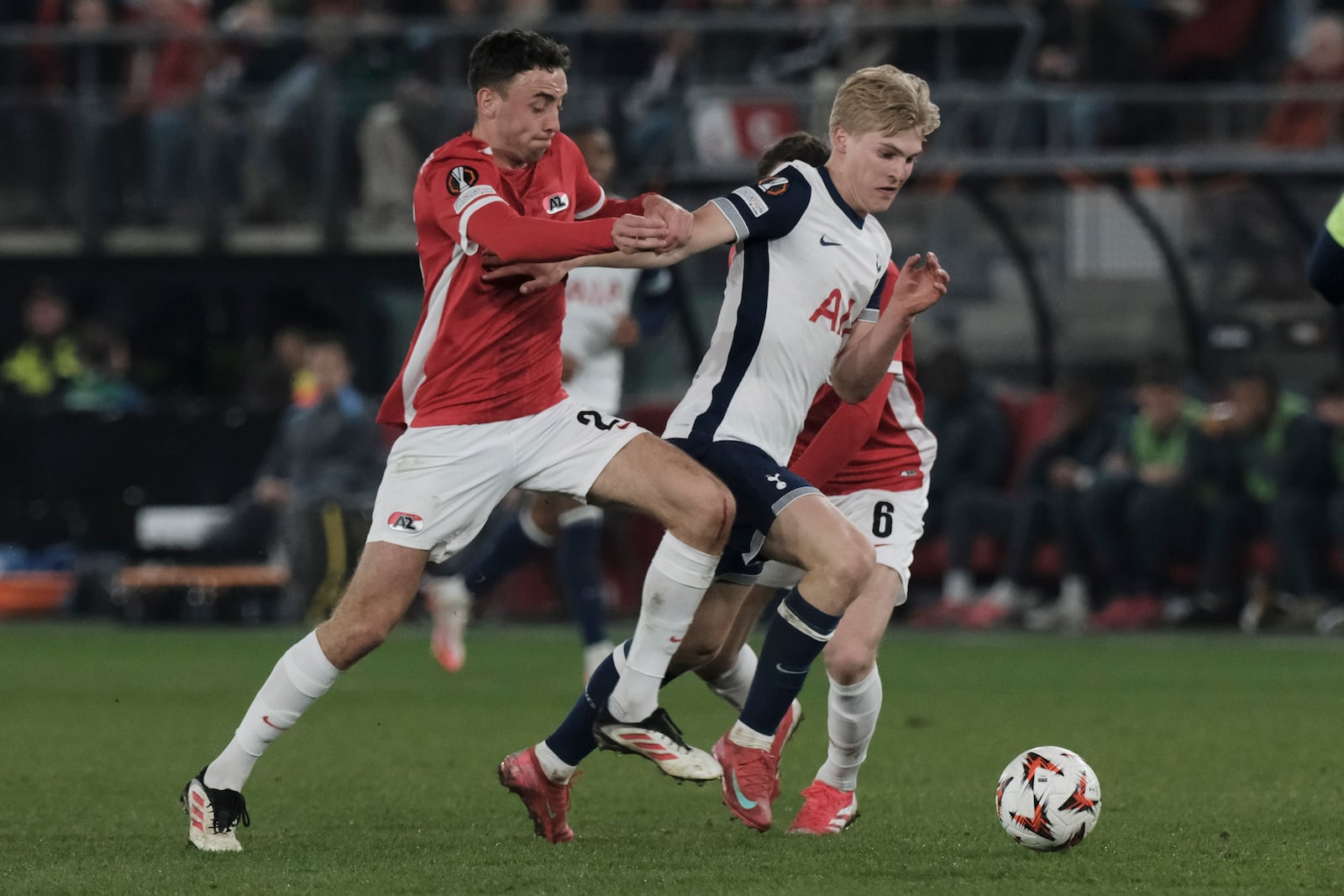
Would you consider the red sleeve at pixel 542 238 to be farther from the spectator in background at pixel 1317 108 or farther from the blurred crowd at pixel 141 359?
the spectator in background at pixel 1317 108

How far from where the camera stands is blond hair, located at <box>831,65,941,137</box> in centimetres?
591

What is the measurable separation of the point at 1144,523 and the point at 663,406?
3.26 metres

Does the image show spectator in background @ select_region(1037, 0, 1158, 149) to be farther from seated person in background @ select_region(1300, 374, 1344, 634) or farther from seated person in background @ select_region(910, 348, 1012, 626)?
seated person in background @ select_region(1300, 374, 1344, 634)

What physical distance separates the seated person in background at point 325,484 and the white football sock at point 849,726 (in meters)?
8.43

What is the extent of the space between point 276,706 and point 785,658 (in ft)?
4.29

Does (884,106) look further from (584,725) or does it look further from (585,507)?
(585,507)

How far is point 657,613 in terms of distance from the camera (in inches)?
228

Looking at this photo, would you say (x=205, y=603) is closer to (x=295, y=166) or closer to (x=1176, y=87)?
(x=295, y=166)

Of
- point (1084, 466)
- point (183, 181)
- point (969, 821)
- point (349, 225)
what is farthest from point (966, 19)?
point (969, 821)

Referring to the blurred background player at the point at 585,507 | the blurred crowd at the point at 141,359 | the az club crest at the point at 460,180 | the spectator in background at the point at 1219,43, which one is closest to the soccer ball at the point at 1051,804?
the az club crest at the point at 460,180

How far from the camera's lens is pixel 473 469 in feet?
19.1

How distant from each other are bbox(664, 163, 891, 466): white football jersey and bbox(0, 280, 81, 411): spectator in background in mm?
12099

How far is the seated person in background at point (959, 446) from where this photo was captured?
1486cm

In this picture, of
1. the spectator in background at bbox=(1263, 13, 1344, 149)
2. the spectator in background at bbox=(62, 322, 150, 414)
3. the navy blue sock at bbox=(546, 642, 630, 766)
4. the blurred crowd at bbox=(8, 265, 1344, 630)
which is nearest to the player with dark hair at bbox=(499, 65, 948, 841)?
the navy blue sock at bbox=(546, 642, 630, 766)
